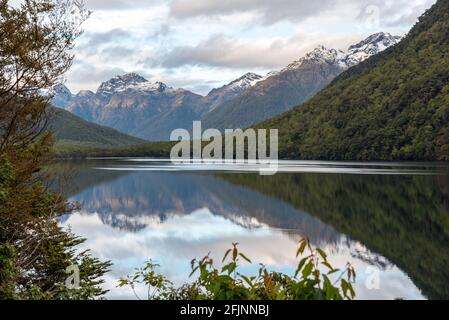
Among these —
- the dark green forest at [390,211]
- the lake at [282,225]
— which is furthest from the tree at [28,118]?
the dark green forest at [390,211]

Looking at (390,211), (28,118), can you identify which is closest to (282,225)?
(390,211)

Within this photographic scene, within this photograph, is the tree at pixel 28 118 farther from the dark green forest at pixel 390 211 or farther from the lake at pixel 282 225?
the dark green forest at pixel 390 211

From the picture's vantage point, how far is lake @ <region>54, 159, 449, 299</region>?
119ft

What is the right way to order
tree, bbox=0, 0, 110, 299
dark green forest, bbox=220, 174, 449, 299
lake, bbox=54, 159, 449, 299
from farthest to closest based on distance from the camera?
dark green forest, bbox=220, 174, 449, 299 → lake, bbox=54, 159, 449, 299 → tree, bbox=0, 0, 110, 299

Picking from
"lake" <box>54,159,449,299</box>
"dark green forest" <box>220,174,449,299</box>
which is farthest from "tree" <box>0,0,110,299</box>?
"dark green forest" <box>220,174,449,299</box>

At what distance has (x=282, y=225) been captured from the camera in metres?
59.0

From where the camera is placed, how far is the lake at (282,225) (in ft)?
119

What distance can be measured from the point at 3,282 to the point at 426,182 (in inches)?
3340

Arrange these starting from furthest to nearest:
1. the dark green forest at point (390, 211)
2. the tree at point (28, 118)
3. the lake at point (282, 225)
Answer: the dark green forest at point (390, 211)
the lake at point (282, 225)
the tree at point (28, 118)

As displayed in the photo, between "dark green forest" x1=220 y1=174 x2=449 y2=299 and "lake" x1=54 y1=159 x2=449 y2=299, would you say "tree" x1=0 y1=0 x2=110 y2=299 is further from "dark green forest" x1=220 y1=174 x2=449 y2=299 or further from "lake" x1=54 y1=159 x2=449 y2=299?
"dark green forest" x1=220 y1=174 x2=449 y2=299

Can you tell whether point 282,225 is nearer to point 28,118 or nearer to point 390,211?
point 390,211

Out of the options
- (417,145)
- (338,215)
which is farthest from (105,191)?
(417,145)

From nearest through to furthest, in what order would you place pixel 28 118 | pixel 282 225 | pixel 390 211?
pixel 28 118
pixel 282 225
pixel 390 211

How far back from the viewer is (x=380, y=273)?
35.9 m
